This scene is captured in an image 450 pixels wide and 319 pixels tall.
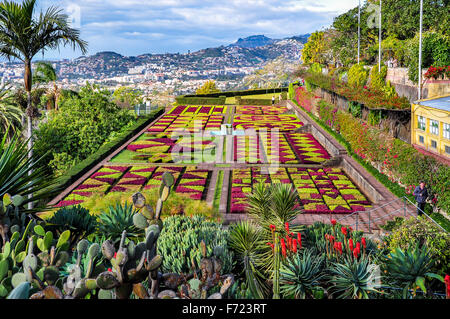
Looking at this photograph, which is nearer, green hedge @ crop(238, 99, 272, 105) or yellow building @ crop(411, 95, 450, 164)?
yellow building @ crop(411, 95, 450, 164)

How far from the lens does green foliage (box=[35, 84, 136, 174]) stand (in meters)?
22.4

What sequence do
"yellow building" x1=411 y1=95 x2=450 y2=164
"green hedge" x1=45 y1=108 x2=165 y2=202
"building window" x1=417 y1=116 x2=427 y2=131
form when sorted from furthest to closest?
"green hedge" x1=45 y1=108 x2=165 y2=202
"building window" x1=417 y1=116 x2=427 y2=131
"yellow building" x1=411 y1=95 x2=450 y2=164

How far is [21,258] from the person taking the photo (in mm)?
4945

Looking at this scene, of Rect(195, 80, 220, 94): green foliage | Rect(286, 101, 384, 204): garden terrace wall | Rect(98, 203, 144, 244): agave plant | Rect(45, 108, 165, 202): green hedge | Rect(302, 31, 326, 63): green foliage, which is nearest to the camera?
Rect(98, 203, 144, 244): agave plant

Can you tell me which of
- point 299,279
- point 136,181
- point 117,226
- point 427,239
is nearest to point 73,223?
point 117,226

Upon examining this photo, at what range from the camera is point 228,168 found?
21.1 m

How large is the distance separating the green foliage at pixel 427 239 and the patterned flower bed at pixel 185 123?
933 inches

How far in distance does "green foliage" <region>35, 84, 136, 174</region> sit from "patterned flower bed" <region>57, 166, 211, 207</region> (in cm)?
323

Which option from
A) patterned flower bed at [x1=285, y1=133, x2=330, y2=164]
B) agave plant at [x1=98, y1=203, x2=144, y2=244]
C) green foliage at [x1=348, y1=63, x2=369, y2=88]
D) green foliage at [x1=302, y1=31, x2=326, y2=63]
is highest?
green foliage at [x1=302, y1=31, x2=326, y2=63]

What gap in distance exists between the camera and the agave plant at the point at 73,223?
23.7 feet

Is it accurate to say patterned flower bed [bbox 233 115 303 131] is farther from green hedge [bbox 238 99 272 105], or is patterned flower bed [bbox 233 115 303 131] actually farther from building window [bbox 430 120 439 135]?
building window [bbox 430 120 439 135]

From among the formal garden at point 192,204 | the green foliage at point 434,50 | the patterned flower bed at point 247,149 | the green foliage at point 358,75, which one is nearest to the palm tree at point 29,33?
the formal garden at point 192,204

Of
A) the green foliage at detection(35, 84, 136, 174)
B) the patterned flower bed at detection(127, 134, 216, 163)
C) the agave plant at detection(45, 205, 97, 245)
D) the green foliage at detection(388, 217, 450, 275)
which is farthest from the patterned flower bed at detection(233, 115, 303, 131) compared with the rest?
the agave plant at detection(45, 205, 97, 245)

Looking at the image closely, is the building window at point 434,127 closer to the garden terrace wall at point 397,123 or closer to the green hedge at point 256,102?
the garden terrace wall at point 397,123
